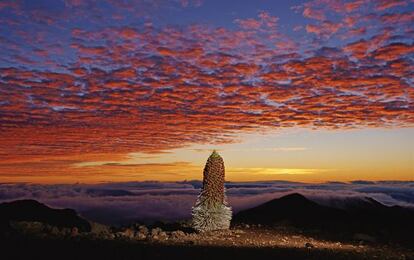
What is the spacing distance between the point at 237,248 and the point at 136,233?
4732 millimetres

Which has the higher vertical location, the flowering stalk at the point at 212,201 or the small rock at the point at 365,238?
the flowering stalk at the point at 212,201

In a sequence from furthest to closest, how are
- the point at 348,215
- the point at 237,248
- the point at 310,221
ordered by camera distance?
the point at 348,215 < the point at 310,221 < the point at 237,248

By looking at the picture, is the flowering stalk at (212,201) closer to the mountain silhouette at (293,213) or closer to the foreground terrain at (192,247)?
the foreground terrain at (192,247)

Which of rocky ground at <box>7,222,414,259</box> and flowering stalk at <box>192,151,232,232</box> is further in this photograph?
flowering stalk at <box>192,151,232,232</box>

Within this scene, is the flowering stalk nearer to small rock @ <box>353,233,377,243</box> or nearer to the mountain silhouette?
the mountain silhouette

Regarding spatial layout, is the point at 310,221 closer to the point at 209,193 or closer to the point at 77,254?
the point at 209,193

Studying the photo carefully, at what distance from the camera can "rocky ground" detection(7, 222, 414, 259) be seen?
1391 centimetres

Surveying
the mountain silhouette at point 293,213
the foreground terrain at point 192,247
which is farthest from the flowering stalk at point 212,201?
the mountain silhouette at point 293,213

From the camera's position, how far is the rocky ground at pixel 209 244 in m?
13.9

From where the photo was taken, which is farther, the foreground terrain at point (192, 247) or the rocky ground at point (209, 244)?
the rocky ground at point (209, 244)

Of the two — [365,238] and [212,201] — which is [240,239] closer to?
[212,201]

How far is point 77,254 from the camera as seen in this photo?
13.1 m

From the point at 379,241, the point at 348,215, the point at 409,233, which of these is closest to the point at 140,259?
the point at 379,241

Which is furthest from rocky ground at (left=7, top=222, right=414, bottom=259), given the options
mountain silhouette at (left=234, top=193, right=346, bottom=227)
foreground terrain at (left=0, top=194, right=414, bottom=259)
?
mountain silhouette at (left=234, top=193, right=346, bottom=227)
